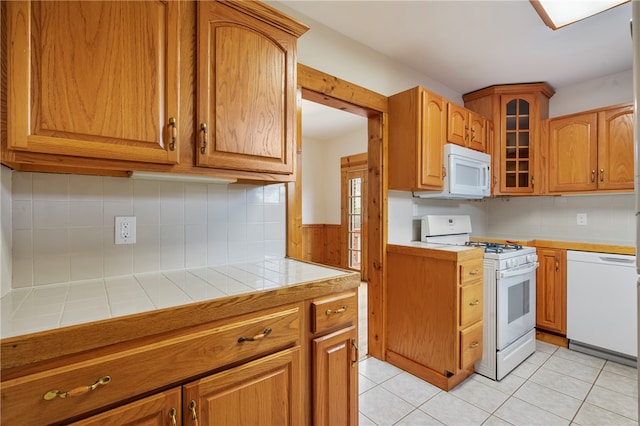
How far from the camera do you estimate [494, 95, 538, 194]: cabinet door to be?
3039 millimetres

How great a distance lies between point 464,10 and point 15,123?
235cm

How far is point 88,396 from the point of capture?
0.77m

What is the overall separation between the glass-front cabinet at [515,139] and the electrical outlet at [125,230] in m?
3.17

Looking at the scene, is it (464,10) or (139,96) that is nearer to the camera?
(139,96)

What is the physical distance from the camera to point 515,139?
3.06 metres

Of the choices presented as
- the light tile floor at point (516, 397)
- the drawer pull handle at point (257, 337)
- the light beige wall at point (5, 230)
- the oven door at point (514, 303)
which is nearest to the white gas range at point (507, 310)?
the oven door at point (514, 303)

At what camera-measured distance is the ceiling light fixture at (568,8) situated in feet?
5.48

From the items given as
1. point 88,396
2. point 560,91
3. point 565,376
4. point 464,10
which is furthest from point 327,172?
point 88,396

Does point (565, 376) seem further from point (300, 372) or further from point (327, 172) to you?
point (327, 172)

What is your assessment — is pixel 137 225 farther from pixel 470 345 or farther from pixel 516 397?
pixel 516 397

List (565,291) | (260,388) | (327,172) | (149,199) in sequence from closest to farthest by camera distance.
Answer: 1. (260,388)
2. (149,199)
3. (565,291)
4. (327,172)

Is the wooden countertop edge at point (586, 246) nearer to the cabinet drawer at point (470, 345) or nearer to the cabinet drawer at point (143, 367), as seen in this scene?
the cabinet drawer at point (470, 345)

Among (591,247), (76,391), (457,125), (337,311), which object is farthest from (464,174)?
(76,391)

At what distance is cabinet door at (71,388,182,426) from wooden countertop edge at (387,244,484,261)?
1.75m
